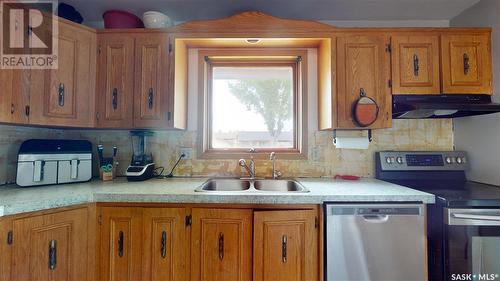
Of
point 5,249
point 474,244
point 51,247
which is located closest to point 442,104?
point 474,244

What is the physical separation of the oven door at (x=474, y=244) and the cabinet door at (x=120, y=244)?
180 cm

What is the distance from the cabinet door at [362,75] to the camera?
1708mm

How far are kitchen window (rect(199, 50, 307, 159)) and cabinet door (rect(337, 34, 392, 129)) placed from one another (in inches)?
17.2

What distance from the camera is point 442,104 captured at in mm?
1554

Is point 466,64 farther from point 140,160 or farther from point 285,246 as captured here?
point 140,160

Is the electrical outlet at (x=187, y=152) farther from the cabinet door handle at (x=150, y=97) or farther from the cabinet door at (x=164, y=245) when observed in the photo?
the cabinet door at (x=164, y=245)

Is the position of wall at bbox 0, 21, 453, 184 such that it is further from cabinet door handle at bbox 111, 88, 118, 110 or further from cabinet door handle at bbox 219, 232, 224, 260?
cabinet door handle at bbox 219, 232, 224, 260

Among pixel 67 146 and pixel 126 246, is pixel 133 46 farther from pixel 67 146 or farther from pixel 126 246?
pixel 126 246

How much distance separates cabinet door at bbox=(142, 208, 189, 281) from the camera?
136 cm

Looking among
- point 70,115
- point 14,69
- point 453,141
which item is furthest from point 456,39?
point 14,69

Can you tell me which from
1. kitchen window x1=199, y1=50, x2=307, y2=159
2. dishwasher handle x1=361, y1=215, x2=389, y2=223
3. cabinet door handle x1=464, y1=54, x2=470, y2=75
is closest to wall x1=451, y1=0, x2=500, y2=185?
cabinet door handle x1=464, y1=54, x2=470, y2=75

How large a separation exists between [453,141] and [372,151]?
70 cm

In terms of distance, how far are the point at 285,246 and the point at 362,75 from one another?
4.36ft

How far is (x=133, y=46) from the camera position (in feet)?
5.73
